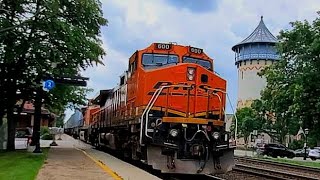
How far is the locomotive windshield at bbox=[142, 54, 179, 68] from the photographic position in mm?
18406

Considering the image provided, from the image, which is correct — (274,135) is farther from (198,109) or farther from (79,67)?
(198,109)

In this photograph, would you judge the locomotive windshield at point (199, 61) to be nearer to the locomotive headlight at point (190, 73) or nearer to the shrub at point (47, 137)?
the locomotive headlight at point (190, 73)

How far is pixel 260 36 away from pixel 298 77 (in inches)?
2243

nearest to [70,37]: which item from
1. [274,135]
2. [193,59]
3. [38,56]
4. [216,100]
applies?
[38,56]

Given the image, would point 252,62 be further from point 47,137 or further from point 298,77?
point 298,77

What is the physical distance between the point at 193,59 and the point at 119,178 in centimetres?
594

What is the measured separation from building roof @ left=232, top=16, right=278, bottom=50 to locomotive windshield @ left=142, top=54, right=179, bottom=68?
79.9m

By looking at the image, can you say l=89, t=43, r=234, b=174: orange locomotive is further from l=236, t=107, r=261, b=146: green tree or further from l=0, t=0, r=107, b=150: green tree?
l=236, t=107, r=261, b=146: green tree

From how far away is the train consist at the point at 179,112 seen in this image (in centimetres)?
1568

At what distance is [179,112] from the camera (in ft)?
53.1

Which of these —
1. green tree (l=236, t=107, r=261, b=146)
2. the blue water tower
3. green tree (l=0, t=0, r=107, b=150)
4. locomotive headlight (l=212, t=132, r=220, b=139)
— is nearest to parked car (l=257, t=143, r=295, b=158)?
green tree (l=0, t=0, r=107, b=150)

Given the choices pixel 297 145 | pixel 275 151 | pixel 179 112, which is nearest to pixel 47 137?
pixel 275 151

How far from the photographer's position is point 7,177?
48.0 feet

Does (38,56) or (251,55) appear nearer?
(38,56)
